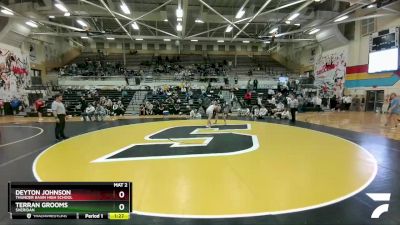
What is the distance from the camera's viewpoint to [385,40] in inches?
731

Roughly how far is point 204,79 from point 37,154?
22.4 metres

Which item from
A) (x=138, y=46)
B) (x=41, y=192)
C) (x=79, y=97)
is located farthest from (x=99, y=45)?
(x=41, y=192)

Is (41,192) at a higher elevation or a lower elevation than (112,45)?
lower

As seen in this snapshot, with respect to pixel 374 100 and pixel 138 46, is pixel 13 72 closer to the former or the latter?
pixel 138 46

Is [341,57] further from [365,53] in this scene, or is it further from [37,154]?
[37,154]

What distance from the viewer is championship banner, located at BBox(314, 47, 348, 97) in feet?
82.1

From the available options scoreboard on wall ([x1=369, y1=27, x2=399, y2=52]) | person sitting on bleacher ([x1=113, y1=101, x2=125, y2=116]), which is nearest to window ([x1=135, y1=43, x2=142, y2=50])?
person sitting on bleacher ([x1=113, y1=101, x2=125, y2=116])

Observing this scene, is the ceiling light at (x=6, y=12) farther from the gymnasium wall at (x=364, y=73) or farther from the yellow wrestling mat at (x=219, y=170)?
the gymnasium wall at (x=364, y=73)

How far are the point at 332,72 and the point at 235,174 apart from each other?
25236 millimetres

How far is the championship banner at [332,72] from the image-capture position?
25.0m

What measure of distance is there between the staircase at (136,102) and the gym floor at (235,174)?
12.7 metres

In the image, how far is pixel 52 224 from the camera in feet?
9.86

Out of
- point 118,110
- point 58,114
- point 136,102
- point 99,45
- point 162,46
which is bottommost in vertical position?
point 118,110

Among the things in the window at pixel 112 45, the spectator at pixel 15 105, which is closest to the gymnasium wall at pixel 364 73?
the spectator at pixel 15 105
